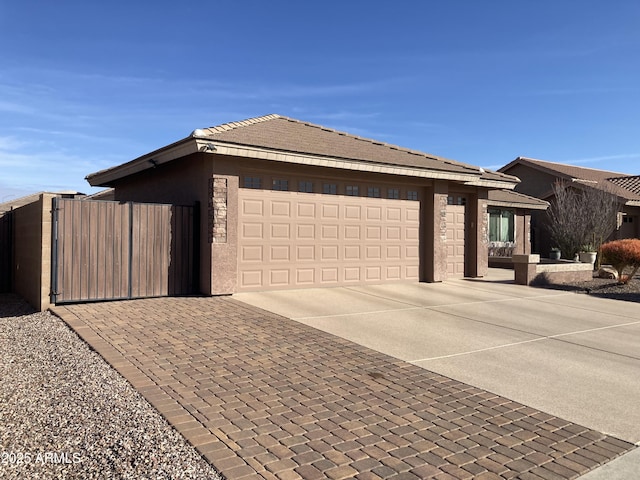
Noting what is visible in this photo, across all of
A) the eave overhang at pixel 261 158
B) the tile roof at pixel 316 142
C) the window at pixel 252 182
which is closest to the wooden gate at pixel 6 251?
the eave overhang at pixel 261 158

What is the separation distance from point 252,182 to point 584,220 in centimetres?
1767

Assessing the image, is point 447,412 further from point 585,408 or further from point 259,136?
point 259,136

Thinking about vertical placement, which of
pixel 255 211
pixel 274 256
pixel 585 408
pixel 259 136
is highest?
pixel 259 136

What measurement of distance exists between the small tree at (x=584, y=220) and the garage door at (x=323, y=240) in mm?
12156

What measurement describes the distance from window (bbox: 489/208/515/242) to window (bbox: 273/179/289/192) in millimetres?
12962

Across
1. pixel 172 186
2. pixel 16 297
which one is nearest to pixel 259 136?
pixel 172 186

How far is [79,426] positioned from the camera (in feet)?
13.7

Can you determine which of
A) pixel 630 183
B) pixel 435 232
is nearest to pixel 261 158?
pixel 435 232

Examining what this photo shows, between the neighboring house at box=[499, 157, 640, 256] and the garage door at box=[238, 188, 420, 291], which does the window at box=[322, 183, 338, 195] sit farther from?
the neighboring house at box=[499, 157, 640, 256]

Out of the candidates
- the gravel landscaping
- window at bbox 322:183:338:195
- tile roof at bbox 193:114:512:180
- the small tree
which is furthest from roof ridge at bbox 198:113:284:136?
the small tree

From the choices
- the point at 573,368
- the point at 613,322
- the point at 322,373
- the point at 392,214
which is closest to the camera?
the point at 322,373

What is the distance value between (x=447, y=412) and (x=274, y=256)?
7.48m

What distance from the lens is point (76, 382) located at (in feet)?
17.4

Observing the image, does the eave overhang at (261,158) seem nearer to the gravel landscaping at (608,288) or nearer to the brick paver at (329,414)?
the gravel landscaping at (608,288)
